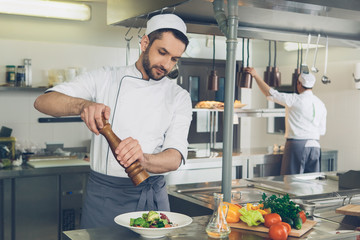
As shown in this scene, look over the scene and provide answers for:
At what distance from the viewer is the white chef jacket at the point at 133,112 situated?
2.29 meters

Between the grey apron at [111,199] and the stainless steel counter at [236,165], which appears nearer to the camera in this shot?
the grey apron at [111,199]

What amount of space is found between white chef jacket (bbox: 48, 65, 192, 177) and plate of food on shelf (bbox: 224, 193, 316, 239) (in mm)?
468

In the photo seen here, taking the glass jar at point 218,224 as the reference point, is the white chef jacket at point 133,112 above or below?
above

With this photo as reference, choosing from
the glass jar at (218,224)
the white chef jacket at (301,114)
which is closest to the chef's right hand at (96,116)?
the glass jar at (218,224)

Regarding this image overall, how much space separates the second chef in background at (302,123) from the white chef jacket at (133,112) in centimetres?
→ 333

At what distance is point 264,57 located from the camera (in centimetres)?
793

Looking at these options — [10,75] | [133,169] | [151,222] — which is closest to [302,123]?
[10,75]

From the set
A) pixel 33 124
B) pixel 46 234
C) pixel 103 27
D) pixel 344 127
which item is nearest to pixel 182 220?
pixel 46 234

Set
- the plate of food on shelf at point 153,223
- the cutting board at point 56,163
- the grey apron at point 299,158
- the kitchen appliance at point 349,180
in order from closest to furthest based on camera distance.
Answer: the plate of food on shelf at point 153,223
the kitchen appliance at point 349,180
the cutting board at point 56,163
the grey apron at point 299,158

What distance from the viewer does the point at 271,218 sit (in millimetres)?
1842

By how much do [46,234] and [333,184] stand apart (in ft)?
8.43

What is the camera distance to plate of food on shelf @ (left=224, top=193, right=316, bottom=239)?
1.81 meters

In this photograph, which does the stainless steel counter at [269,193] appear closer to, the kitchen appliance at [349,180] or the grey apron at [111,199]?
the kitchen appliance at [349,180]

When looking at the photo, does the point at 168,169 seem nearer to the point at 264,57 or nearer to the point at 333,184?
the point at 333,184
